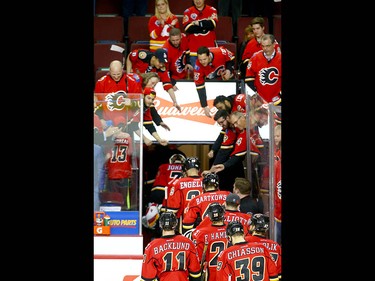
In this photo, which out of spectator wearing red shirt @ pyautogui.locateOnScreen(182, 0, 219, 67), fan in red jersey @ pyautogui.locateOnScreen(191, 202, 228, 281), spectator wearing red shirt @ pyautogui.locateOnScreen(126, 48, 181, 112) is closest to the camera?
fan in red jersey @ pyautogui.locateOnScreen(191, 202, 228, 281)

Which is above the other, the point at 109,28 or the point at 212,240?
the point at 109,28

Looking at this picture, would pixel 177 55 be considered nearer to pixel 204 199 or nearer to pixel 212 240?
pixel 204 199

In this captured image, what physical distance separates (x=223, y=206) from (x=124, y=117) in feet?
4.28

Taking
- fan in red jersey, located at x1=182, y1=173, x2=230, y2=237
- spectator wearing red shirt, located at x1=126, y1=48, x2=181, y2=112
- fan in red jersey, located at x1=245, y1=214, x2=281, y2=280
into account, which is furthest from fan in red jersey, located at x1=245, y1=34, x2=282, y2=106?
fan in red jersey, located at x1=245, y1=214, x2=281, y2=280

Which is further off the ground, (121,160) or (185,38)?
(185,38)

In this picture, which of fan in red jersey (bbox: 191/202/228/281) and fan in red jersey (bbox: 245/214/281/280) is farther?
fan in red jersey (bbox: 191/202/228/281)

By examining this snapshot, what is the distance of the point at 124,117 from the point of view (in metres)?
8.97

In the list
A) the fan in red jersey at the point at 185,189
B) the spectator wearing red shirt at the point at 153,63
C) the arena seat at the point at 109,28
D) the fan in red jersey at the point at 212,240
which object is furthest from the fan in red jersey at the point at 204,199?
the arena seat at the point at 109,28

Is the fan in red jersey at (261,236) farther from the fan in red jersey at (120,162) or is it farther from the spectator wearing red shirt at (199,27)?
the spectator wearing red shirt at (199,27)

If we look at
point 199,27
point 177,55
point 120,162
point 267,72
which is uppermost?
point 199,27

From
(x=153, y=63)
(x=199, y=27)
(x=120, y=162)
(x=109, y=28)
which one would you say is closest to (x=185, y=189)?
(x=120, y=162)

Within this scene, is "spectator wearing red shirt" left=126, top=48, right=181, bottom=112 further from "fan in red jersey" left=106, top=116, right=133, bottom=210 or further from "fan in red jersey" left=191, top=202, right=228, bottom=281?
"fan in red jersey" left=191, top=202, right=228, bottom=281
